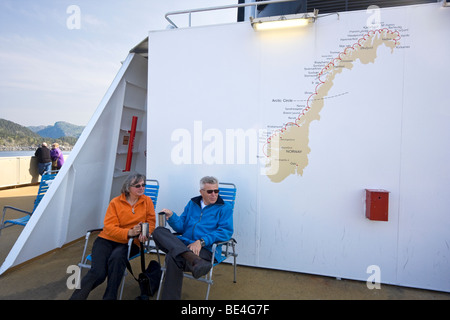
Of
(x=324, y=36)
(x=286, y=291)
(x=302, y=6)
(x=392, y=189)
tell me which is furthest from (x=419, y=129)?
(x=302, y=6)

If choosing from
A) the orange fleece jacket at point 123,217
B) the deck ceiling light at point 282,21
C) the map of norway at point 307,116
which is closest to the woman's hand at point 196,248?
the orange fleece jacket at point 123,217

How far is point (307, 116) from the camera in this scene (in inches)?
119

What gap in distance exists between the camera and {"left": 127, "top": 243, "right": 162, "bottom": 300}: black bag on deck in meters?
2.46

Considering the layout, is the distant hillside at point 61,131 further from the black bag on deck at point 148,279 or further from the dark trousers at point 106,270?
the black bag on deck at point 148,279

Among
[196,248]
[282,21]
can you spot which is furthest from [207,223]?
[282,21]

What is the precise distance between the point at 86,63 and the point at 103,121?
65.7 inches

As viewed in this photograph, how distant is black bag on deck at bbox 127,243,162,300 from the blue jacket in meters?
0.40

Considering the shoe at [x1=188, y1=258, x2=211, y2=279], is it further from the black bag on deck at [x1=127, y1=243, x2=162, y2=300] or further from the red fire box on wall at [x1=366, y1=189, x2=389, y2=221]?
the red fire box on wall at [x1=366, y1=189, x2=389, y2=221]

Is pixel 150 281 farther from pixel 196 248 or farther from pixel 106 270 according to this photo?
pixel 196 248

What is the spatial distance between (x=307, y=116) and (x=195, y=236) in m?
1.81

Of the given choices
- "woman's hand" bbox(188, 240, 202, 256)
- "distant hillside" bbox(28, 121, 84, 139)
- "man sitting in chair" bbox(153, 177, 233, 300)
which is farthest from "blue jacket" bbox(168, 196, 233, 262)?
"distant hillside" bbox(28, 121, 84, 139)

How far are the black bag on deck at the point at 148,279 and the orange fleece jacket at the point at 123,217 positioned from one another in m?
0.25
